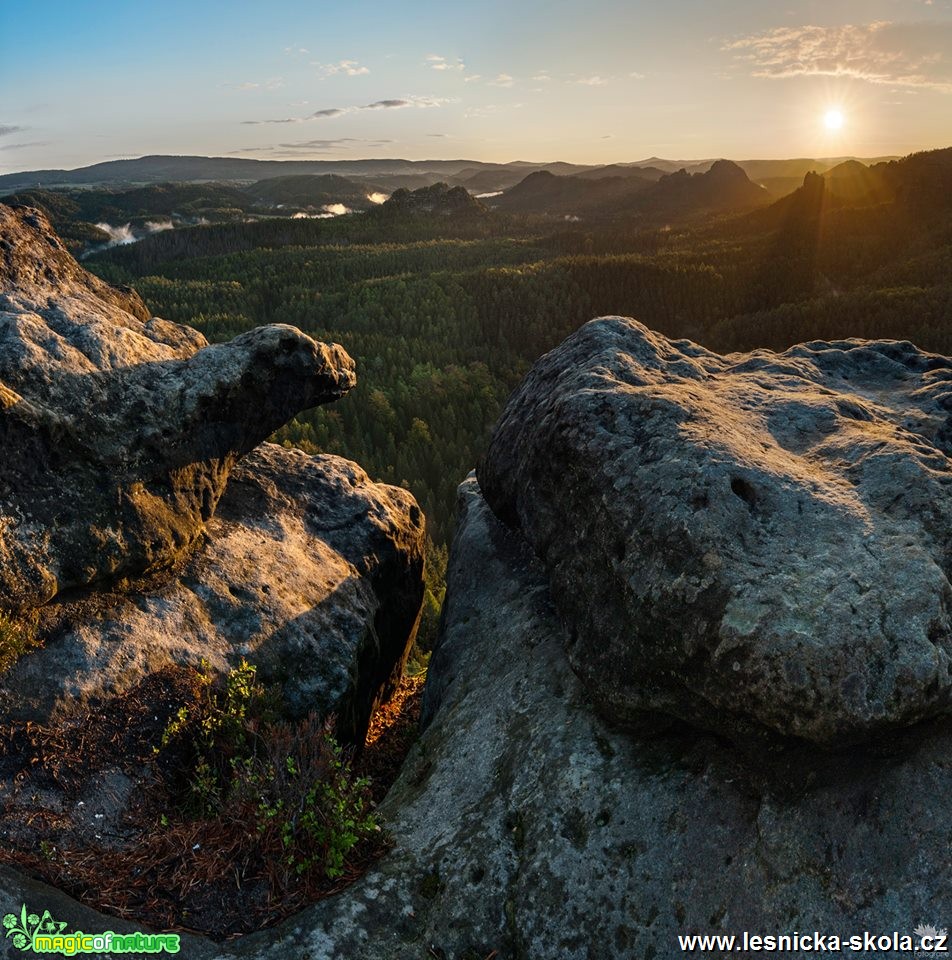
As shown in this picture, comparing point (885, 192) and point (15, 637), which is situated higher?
point (885, 192)

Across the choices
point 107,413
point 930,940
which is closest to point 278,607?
point 107,413

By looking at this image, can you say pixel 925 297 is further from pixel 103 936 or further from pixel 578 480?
pixel 103 936

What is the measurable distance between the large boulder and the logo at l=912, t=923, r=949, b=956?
4.83 feet

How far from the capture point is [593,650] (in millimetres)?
8578

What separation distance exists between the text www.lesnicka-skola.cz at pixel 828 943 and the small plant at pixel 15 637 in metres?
7.92

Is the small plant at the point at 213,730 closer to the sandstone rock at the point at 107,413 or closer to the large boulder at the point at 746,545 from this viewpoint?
the sandstone rock at the point at 107,413

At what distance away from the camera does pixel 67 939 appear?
20.8ft

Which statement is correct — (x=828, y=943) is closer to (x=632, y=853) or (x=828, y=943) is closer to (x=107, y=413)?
(x=632, y=853)

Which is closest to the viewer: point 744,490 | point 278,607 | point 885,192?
point 744,490

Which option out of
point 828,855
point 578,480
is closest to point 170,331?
point 578,480

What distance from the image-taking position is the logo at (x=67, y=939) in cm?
615

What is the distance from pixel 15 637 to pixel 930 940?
976cm

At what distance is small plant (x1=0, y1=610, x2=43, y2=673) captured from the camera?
8836 millimetres

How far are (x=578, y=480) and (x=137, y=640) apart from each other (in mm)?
6177
